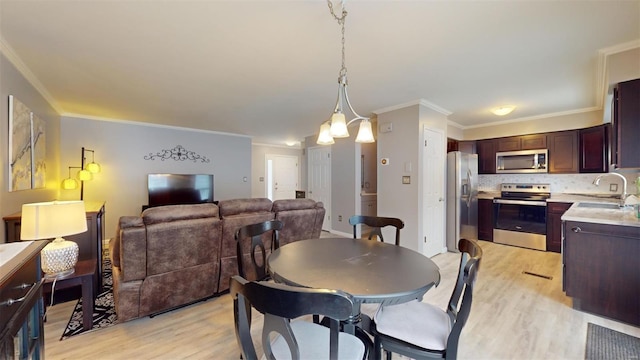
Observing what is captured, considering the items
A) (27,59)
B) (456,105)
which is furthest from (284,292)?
(456,105)

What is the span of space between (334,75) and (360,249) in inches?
76.5

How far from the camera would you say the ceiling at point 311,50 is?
1.73 meters

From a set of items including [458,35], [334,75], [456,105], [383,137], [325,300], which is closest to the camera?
[325,300]

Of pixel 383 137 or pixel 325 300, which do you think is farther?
pixel 383 137

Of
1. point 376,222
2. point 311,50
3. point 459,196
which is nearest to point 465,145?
point 459,196

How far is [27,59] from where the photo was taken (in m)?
2.43

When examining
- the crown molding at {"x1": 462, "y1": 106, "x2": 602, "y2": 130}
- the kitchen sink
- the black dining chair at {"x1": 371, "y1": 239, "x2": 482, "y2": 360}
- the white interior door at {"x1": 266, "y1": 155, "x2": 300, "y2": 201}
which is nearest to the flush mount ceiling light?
the crown molding at {"x1": 462, "y1": 106, "x2": 602, "y2": 130}

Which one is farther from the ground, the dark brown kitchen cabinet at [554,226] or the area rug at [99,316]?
the dark brown kitchen cabinet at [554,226]

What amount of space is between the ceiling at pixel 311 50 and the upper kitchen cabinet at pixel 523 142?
32.3 inches

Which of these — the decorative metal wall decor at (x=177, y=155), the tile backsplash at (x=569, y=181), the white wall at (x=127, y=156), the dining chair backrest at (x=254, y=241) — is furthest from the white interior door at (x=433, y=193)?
the decorative metal wall decor at (x=177, y=155)

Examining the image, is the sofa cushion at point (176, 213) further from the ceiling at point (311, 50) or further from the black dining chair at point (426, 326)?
the black dining chair at point (426, 326)

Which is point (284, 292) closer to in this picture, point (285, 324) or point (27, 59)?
point (285, 324)

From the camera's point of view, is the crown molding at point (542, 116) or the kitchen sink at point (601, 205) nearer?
the kitchen sink at point (601, 205)

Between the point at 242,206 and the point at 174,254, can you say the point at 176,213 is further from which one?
the point at 242,206
